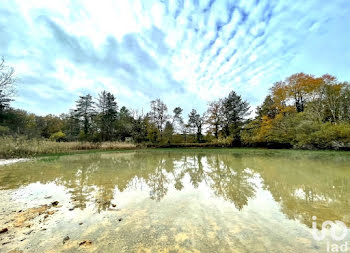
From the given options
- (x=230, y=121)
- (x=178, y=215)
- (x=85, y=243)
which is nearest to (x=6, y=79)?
(x=85, y=243)

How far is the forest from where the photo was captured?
1758 cm

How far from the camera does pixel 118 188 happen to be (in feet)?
15.5

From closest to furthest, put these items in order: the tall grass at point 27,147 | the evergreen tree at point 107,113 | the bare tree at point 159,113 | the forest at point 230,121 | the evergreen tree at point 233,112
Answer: the tall grass at point 27,147 → the forest at point 230,121 → the evergreen tree at point 233,112 → the bare tree at point 159,113 → the evergreen tree at point 107,113

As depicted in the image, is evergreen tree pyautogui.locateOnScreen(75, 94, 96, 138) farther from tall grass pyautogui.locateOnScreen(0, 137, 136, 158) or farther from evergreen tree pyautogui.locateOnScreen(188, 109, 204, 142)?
evergreen tree pyautogui.locateOnScreen(188, 109, 204, 142)

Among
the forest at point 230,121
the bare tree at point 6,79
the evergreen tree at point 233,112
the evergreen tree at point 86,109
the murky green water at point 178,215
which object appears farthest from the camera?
the evergreen tree at point 86,109

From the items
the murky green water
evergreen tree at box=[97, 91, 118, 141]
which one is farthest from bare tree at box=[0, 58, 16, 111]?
evergreen tree at box=[97, 91, 118, 141]

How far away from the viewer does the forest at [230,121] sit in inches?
692

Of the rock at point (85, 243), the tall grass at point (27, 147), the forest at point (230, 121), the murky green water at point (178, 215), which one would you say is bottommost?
the murky green water at point (178, 215)

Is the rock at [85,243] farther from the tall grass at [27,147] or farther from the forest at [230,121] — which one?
the forest at [230,121]

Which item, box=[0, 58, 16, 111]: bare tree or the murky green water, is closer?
the murky green water

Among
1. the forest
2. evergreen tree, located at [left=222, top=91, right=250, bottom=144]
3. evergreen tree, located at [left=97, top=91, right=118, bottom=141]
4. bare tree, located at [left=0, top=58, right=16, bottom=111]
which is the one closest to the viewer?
bare tree, located at [left=0, top=58, right=16, bottom=111]

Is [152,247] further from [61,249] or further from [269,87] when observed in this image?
[269,87]

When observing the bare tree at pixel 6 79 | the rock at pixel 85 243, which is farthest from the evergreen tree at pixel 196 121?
the rock at pixel 85 243

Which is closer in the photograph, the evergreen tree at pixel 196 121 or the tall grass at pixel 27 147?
the tall grass at pixel 27 147
